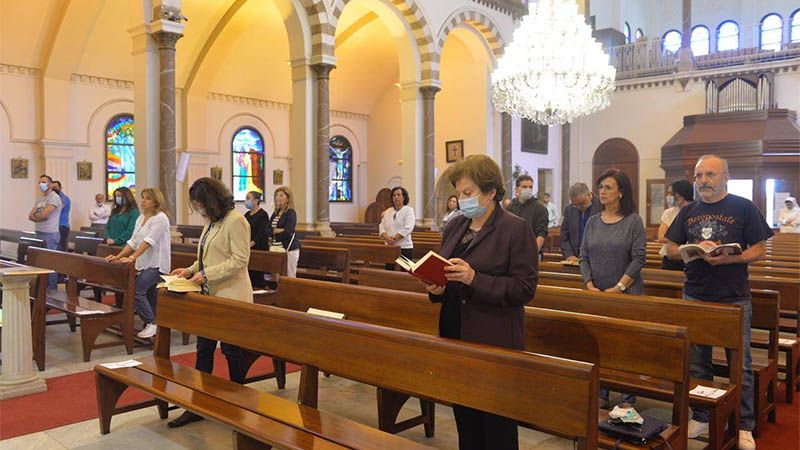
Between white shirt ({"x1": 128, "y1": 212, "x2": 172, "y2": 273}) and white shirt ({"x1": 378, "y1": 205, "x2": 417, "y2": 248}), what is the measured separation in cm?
293

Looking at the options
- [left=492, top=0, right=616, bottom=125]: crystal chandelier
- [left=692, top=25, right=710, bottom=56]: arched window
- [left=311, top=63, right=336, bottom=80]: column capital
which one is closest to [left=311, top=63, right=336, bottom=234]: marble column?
[left=311, top=63, right=336, bottom=80]: column capital

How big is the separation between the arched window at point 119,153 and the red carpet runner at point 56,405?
441 inches

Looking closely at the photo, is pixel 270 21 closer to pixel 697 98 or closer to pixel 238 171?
pixel 238 171

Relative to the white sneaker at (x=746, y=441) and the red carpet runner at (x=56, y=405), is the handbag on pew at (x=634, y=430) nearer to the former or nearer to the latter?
the white sneaker at (x=746, y=441)

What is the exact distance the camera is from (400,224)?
25.7ft

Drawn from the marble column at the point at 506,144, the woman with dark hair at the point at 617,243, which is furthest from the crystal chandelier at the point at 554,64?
the woman with dark hair at the point at 617,243

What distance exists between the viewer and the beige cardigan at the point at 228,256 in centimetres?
388

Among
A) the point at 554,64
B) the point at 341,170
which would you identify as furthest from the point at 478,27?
the point at 341,170

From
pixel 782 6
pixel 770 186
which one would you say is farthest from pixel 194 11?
pixel 782 6

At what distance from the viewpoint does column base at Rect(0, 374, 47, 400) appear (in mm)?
4293

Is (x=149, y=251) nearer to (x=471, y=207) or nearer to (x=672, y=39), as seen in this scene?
(x=471, y=207)

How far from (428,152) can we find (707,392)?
11.0 m

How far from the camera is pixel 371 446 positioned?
2.42 metres

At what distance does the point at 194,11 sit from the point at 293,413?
45.3ft
